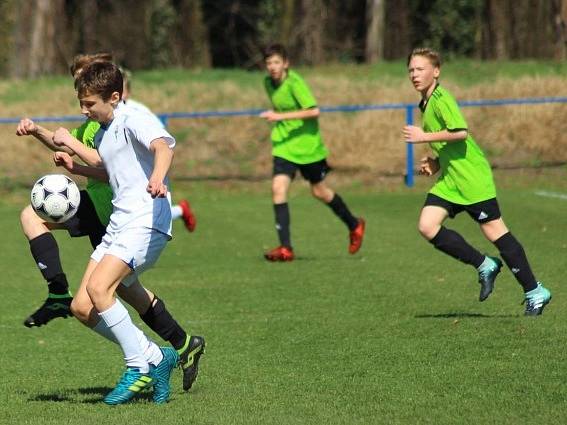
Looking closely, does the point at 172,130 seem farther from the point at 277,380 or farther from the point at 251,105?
the point at 277,380

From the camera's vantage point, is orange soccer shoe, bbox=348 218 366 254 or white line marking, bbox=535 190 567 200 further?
white line marking, bbox=535 190 567 200

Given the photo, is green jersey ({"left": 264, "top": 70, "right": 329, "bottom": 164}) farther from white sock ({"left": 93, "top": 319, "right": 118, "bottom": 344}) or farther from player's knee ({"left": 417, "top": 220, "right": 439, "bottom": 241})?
white sock ({"left": 93, "top": 319, "right": 118, "bottom": 344})

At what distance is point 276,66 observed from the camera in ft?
40.3

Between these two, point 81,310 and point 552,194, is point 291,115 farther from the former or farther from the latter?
point 552,194

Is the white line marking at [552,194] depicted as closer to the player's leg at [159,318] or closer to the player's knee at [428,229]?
the player's knee at [428,229]

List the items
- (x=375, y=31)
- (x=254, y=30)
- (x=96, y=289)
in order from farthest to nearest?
(x=254, y=30) < (x=375, y=31) < (x=96, y=289)

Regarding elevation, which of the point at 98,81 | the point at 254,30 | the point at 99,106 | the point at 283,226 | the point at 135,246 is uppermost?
the point at 98,81

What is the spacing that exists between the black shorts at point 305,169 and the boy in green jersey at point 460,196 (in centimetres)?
407

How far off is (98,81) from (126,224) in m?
0.72

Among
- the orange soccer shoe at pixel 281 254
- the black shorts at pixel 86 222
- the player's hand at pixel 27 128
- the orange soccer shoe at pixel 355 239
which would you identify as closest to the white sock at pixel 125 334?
the black shorts at pixel 86 222

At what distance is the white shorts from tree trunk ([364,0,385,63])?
27.1 meters

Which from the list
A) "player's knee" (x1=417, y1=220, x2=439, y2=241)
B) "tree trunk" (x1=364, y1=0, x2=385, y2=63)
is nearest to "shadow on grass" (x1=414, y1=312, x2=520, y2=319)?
"player's knee" (x1=417, y1=220, x2=439, y2=241)

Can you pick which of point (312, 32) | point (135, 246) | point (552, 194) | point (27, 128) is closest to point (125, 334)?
point (135, 246)

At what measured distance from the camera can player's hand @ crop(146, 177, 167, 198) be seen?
225 inches
